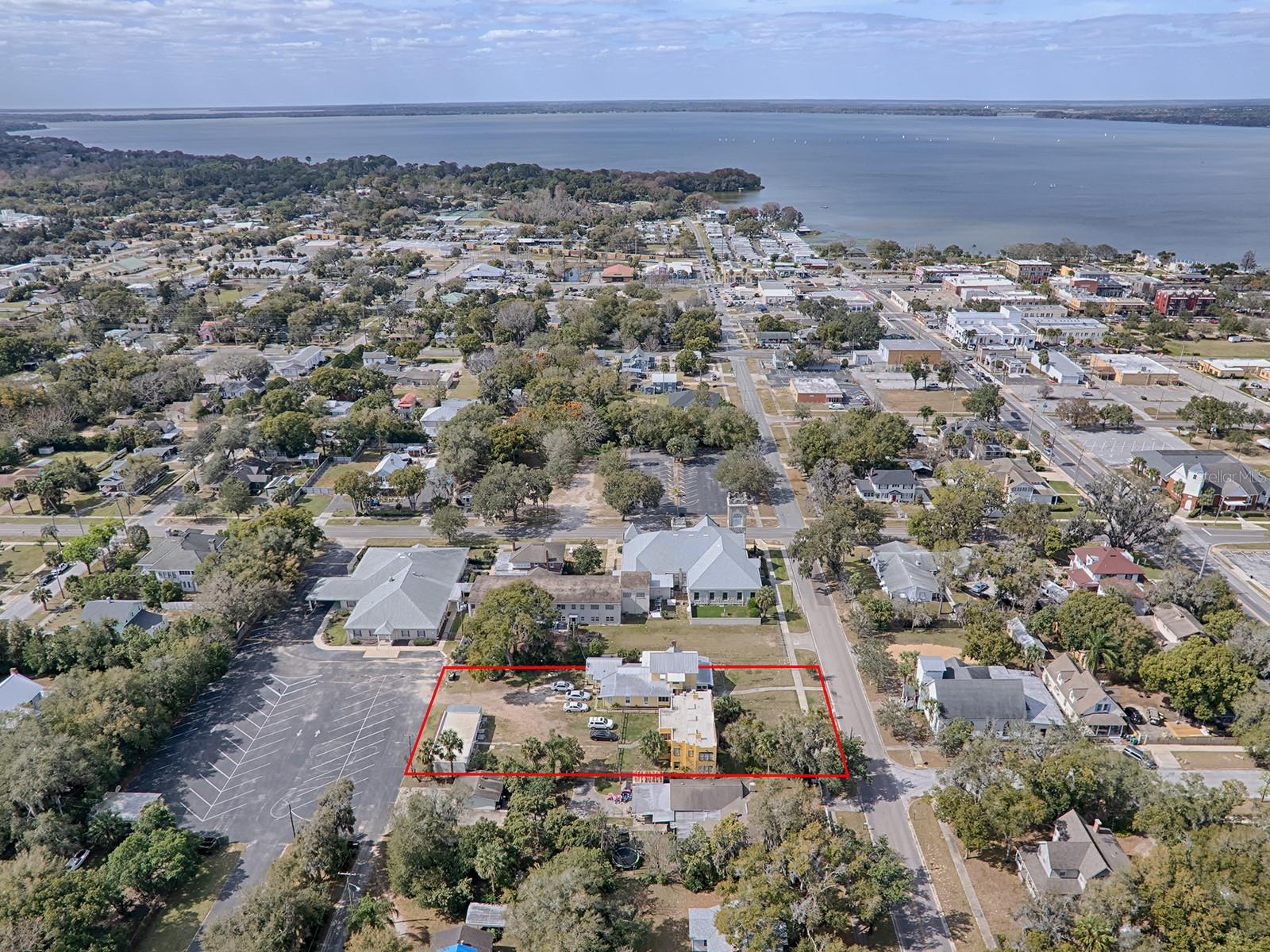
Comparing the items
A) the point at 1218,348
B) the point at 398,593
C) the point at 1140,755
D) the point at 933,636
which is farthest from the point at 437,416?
the point at 1218,348

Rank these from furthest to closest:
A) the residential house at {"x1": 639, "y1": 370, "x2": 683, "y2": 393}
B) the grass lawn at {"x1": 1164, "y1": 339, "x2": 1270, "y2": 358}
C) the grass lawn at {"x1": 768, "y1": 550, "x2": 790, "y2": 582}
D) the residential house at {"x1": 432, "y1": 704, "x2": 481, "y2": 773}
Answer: the grass lawn at {"x1": 1164, "y1": 339, "x2": 1270, "y2": 358} < the residential house at {"x1": 639, "y1": 370, "x2": 683, "y2": 393} < the grass lawn at {"x1": 768, "y1": 550, "x2": 790, "y2": 582} < the residential house at {"x1": 432, "y1": 704, "x2": 481, "y2": 773}

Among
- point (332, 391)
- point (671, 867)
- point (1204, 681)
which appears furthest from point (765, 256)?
point (671, 867)

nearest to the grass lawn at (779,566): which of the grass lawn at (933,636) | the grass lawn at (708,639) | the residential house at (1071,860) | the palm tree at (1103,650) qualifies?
the grass lawn at (708,639)

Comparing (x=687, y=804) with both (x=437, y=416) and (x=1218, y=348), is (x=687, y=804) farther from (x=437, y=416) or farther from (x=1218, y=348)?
(x=1218, y=348)

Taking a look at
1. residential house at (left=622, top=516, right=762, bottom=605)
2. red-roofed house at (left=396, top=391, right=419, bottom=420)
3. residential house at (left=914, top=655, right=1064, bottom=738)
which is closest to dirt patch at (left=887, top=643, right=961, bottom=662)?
residential house at (left=914, top=655, right=1064, bottom=738)

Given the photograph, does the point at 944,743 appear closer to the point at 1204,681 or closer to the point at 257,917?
the point at 1204,681

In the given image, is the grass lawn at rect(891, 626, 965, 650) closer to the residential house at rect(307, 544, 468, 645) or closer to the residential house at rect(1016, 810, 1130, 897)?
the residential house at rect(1016, 810, 1130, 897)
